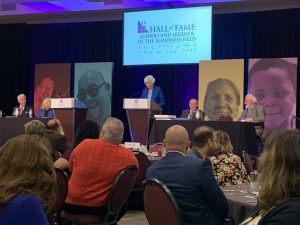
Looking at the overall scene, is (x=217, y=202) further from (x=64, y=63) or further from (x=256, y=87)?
(x=64, y=63)

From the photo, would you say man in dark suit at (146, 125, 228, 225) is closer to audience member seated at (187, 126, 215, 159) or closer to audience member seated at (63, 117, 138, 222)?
audience member seated at (187, 126, 215, 159)

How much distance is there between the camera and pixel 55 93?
1114 cm

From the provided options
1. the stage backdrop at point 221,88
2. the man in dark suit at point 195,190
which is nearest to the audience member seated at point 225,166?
the man in dark suit at point 195,190

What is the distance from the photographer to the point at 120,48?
1136 centimetres

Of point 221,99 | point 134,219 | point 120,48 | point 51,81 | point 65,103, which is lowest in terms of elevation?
point 134,219

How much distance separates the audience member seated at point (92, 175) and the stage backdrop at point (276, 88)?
19.3 ft

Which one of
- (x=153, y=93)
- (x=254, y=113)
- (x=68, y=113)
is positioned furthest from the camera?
(x=153, y=93)

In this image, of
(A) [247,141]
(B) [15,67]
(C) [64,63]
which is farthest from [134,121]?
(B) [15,67]

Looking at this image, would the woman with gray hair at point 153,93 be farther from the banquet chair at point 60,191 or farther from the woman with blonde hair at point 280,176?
the woman with blonde hair at point 280,176

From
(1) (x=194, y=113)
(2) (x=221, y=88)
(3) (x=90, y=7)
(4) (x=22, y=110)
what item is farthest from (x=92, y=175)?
(3) (x=90, y=7)

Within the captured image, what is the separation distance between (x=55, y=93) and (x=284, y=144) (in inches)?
393

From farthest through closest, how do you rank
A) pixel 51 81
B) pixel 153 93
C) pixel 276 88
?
pixel 51 81
pixel 153 93
pixel 276 88

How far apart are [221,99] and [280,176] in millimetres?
7761

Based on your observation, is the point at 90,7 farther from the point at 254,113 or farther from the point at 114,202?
the point at 114,202
